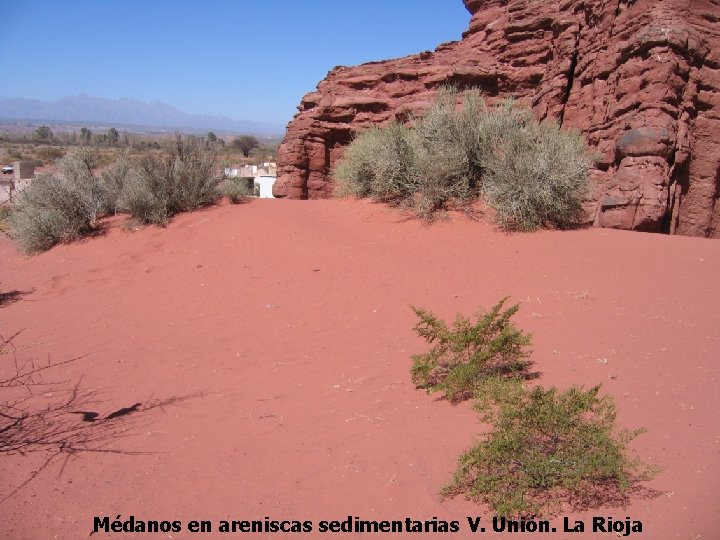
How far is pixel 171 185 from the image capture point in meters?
13.1

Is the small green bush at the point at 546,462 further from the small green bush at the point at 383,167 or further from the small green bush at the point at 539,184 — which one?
the small green bush at the point at 383,167

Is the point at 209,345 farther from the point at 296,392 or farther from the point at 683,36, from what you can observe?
the point at 683,36

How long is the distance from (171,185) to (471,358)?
1068 centimetres

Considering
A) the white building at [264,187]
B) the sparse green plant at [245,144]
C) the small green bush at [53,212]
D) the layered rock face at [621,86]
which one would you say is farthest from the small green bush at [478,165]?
the sparse green plant at [245,144]

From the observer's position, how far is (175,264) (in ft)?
32.9

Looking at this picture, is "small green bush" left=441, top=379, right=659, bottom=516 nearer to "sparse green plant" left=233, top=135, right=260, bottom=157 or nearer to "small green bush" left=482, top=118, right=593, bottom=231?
"small green bush" left=482, top=118, right=593, bottom=231

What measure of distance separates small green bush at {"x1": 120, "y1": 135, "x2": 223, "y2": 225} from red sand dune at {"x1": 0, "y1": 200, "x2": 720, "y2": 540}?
1.99m

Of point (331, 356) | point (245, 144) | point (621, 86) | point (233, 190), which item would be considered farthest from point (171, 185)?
point (245, 144)

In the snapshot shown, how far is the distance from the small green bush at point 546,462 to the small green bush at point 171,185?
10.9 meters

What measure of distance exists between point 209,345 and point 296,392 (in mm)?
2016

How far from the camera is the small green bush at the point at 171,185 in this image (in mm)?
12734

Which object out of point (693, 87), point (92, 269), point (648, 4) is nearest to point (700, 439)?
point (693, 87)

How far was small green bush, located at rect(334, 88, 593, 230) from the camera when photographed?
9.31m

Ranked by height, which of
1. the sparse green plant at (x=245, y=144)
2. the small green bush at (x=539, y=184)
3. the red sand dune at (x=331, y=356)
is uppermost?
the sparse green plant at (x=245, y=144)
